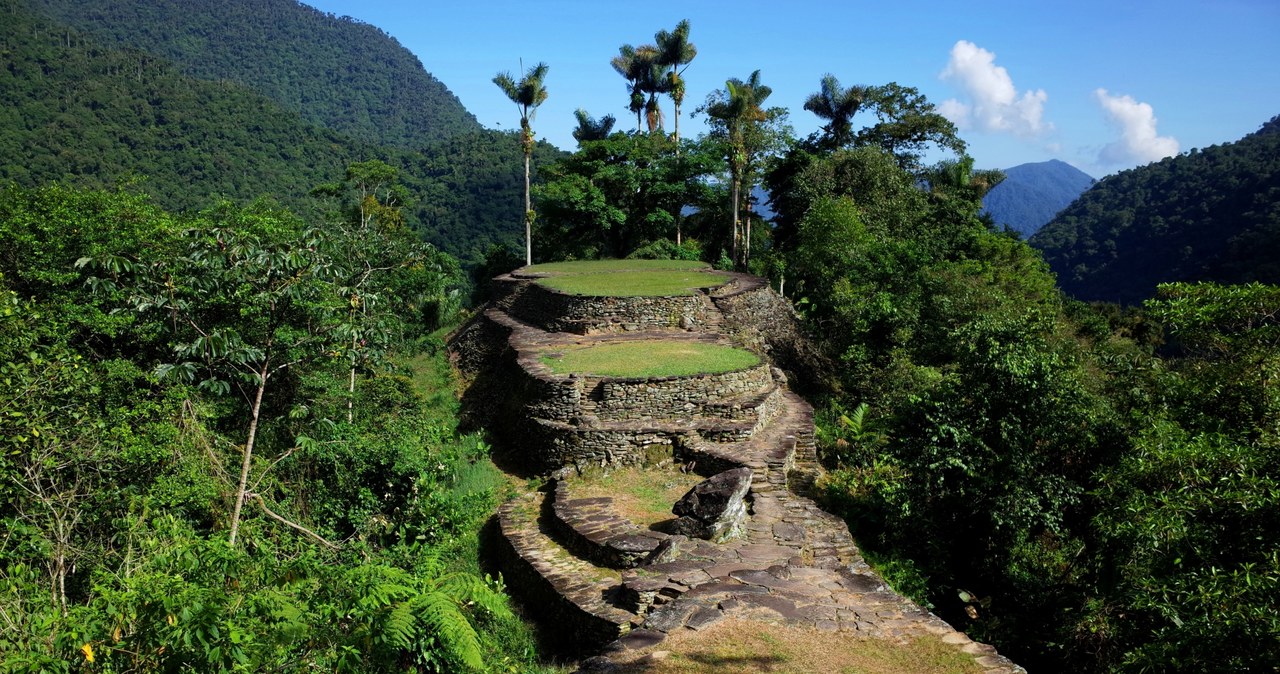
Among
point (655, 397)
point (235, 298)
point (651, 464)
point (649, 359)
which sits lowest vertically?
point (651, 464)

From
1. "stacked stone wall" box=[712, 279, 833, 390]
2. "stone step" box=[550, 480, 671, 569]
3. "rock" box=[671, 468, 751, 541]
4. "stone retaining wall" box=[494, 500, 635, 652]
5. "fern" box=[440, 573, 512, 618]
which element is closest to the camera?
"fern" box=[440, 573, 512, 618]

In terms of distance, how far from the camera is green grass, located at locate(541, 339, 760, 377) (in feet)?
44.1

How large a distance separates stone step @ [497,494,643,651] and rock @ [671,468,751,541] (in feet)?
3.45

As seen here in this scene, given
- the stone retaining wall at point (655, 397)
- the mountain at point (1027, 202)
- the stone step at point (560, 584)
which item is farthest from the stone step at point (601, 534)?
the mountain at point (1027, 202)

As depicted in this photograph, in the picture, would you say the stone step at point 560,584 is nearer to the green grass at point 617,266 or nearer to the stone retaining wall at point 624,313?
the stone retaining wall at point 624,313

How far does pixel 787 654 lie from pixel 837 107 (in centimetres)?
3118

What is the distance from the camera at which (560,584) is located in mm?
8547

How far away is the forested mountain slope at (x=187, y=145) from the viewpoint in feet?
138

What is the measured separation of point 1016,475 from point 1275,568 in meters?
4.37

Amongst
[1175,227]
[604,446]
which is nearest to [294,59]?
[1175,227]

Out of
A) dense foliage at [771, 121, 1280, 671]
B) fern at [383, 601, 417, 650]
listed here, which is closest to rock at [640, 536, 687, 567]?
dense foliage at [771, 121, 1280, 671]

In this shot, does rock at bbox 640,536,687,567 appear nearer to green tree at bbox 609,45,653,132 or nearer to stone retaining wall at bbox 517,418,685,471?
stone retaining wall at bbox 517,418,685,471

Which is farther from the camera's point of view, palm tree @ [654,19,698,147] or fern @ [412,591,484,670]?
palm tree @ [654,19,698,147]

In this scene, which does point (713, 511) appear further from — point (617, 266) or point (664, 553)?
point (617, 266)
